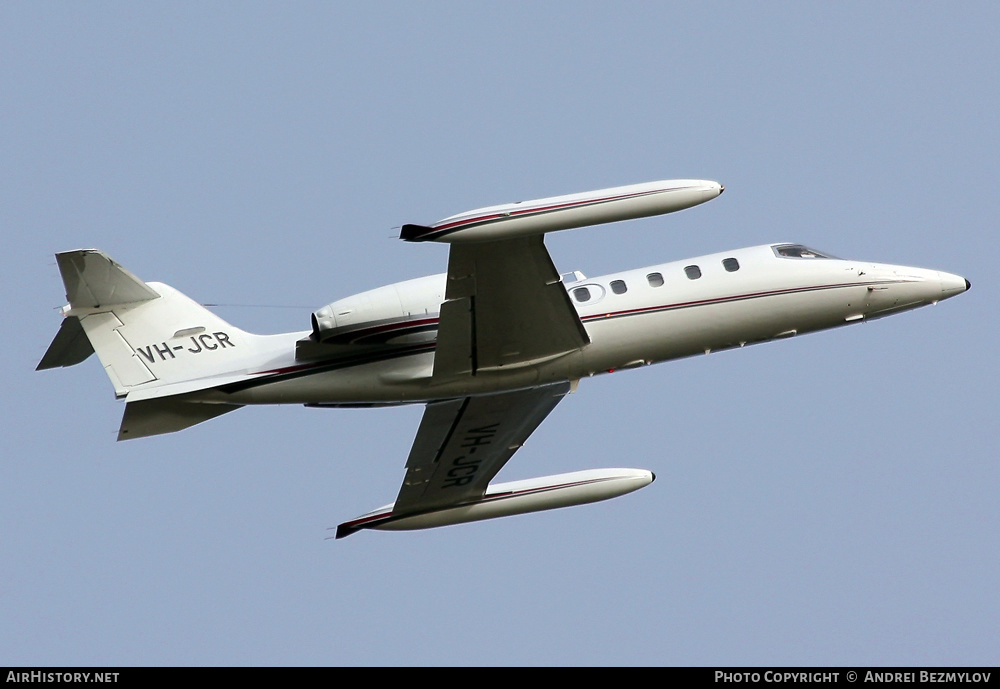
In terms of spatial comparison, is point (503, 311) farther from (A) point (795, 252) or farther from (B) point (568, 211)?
(A) point (795, 252)

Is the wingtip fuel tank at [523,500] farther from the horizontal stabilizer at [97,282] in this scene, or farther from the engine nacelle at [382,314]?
the horizontal stabilizer at [97,282]

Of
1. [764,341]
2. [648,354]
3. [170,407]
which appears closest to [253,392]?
[170,407]

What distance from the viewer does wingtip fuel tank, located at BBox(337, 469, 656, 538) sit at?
95.1 ft

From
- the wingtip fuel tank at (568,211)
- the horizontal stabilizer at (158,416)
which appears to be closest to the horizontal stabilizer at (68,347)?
the horizontal stabilizer at (158,416)

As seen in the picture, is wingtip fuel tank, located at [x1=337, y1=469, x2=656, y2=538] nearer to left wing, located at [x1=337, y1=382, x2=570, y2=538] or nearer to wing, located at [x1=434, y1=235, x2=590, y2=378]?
left wing, located at [x1=337, y1=382, x2=570, y2=538]

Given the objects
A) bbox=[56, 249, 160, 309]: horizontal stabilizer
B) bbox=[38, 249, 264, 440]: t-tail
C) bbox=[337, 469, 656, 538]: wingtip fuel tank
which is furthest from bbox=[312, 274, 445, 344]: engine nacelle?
bbox=[337, 469, 656, 538]: wingtip fuel tank

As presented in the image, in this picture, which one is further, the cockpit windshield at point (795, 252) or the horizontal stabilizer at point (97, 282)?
the cockpit windshield at point (795, 252)

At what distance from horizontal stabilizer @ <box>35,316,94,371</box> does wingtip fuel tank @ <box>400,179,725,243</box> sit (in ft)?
22.6

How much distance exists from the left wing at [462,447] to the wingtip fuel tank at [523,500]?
5 cm

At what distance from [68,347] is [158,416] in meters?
2.02

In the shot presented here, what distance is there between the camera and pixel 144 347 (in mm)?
24625

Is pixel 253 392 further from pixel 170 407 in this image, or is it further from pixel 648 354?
pixel 648 354

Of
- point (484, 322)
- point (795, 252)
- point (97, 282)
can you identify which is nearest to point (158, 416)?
point (97, 282)

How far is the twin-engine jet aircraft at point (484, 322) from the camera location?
2281 centimetres
